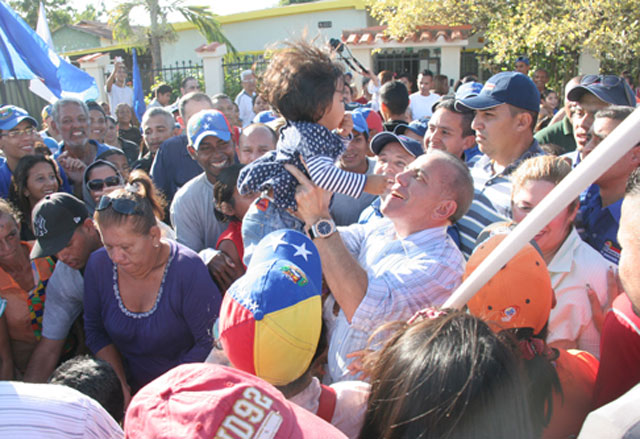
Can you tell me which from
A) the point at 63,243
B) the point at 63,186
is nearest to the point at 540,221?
the point at 63,243

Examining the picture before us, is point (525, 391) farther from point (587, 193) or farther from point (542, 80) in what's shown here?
point (542, 80)

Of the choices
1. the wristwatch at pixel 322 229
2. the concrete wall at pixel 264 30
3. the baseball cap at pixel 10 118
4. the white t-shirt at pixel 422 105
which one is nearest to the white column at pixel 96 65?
the concrete wall at pixel 264 30

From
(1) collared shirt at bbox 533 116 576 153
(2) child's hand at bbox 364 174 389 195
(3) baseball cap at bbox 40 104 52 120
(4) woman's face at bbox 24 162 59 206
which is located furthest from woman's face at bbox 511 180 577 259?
(3) baseball cap at bbox 40 104 52 120

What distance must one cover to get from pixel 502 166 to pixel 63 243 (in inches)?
102

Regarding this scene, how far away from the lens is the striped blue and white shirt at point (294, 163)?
2.28 metres

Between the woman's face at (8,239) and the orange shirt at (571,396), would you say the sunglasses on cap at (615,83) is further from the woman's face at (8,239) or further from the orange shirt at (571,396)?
the woman's face at (8,239)

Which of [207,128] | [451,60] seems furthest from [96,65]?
[207,128]

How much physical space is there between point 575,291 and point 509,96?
4.53 feet

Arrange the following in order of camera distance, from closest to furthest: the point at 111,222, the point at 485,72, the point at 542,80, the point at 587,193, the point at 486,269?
the point at 486,269 → the point at 111,222 → the point at 587,193 → the point at 542,80 → the point at 485,72

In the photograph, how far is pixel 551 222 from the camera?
83.4 inches

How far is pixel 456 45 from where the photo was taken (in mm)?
14031

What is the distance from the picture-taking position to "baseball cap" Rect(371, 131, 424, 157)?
9.69 feet

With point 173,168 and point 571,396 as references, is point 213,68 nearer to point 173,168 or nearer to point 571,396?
point 173,168

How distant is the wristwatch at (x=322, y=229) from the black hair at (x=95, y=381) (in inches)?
41.2
